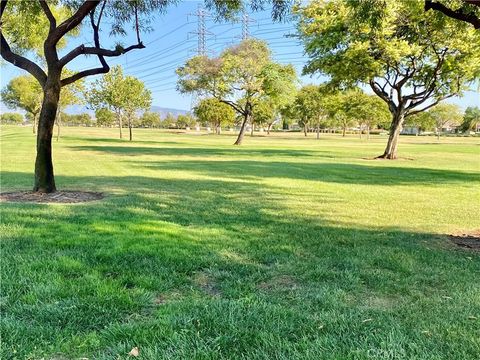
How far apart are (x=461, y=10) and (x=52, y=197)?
27.1 feet

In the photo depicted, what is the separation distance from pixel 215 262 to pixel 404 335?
83.9 inches

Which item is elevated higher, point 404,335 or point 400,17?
point 400,17

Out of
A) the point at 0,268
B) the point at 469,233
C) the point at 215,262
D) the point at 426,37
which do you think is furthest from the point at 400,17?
the point at 0,268

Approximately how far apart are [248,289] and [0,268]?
2.34 metres

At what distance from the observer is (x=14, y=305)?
3.23 meters

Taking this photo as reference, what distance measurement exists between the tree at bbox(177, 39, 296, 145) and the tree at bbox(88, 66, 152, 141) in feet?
14.1

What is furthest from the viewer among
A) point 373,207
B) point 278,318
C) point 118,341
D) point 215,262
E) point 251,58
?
point 251,58

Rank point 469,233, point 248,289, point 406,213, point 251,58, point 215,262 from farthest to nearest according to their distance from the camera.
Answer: point 251,58 → point 406,213 → point 469,233 → point 215,262 → point 248,289

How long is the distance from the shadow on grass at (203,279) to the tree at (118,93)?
32785 millimetres

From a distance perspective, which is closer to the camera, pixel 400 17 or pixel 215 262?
pixel 215 262

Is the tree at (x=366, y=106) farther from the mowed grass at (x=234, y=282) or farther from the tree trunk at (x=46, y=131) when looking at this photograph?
the mowed grass at (x=234, y=282)

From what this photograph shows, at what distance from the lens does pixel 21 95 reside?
4500 centimetres

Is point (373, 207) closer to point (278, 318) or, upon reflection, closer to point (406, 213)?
point (406, 213)

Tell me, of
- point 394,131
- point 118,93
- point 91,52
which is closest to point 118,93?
point 118,93
